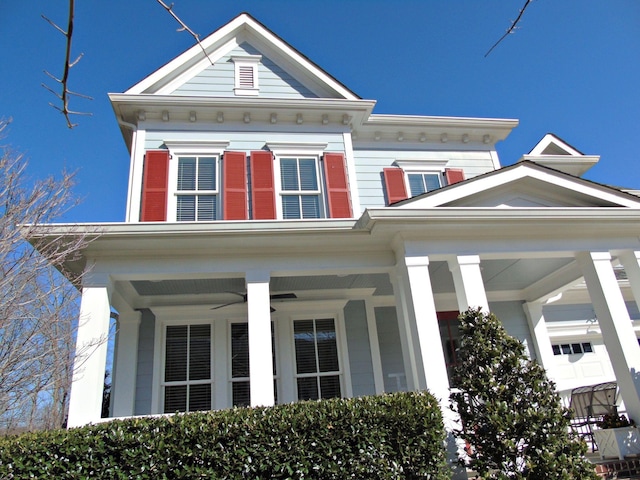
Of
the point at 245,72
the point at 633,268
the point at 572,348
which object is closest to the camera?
the point at 633,268

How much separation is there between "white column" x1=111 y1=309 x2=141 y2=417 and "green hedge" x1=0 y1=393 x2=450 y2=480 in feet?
10.5

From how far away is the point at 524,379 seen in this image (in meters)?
4.97

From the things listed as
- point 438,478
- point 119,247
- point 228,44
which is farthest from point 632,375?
point 228,44

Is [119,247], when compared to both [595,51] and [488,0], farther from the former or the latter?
[595,51]

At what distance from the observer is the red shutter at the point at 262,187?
7.94 meters

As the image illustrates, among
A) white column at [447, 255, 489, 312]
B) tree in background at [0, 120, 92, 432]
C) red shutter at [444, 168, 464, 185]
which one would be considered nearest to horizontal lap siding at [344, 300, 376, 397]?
white column at [447, 255, 489, 312]

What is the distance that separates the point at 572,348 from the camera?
10016 millimetres

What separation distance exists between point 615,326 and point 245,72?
819 cm

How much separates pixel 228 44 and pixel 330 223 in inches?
209

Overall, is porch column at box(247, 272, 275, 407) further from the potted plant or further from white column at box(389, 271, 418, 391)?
the potted plant

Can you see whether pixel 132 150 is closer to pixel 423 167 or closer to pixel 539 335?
pixel 423 167

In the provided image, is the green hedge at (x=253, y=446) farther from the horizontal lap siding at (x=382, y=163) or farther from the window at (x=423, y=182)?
the window at (x=423, y=182)

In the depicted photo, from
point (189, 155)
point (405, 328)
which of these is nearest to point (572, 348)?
point (405, 328)

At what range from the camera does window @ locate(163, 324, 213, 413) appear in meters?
8.12
